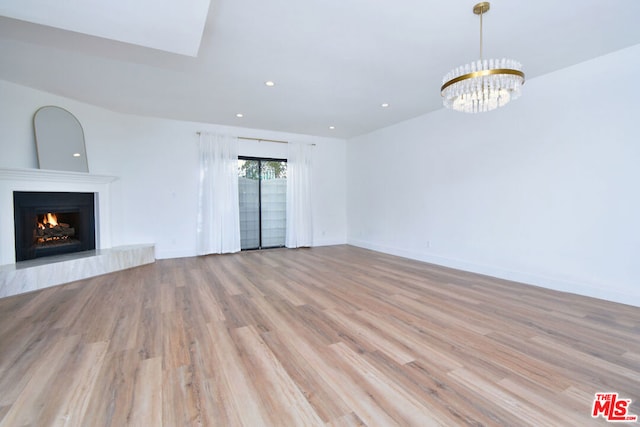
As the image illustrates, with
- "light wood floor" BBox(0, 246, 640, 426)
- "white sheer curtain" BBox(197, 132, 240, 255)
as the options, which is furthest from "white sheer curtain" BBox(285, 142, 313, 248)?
"light wood floor" BBox(0, 246, 640, 426)

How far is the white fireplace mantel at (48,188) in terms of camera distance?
3514mm

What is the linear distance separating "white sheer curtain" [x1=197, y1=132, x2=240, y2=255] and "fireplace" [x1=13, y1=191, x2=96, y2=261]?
1732 mm

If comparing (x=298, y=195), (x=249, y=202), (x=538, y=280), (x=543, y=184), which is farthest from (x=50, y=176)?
(x=538, y=280)

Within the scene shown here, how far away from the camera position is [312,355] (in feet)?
6.45

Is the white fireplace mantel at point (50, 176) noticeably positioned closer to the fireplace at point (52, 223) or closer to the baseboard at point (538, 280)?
the fireplace at point (52, 223)

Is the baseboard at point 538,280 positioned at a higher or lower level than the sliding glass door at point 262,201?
lower

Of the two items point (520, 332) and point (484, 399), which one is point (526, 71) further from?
point (484, 399)

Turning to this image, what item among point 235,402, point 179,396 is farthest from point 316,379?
point 179,396

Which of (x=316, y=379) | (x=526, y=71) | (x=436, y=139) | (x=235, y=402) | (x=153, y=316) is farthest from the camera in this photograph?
(x=436, y=139)

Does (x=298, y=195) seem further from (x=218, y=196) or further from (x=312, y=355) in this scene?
(x=312, y=355)

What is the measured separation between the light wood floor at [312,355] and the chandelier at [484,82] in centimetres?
194

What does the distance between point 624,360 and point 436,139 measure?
3742 millimetres

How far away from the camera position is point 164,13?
1905 mm

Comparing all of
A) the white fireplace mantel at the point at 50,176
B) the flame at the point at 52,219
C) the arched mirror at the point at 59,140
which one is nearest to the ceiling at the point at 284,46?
the arched mirror at the point at 59,140
